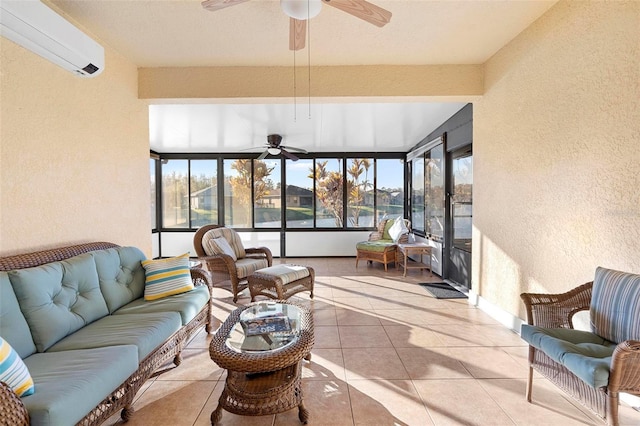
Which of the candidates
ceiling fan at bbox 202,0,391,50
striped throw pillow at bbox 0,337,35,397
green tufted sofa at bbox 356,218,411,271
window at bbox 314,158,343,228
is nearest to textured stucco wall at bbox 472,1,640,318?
ceiling fan at bbox 202,0,391,50

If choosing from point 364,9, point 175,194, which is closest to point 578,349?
point 364,9

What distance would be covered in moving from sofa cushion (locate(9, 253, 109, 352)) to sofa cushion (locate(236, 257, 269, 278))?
1.83 metres

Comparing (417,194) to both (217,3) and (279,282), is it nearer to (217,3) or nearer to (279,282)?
(279,282)

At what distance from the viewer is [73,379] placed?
1392 millimetres

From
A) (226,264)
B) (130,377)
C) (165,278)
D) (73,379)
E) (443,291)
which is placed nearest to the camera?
(73,379)

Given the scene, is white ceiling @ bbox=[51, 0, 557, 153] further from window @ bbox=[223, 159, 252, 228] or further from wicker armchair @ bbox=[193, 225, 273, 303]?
window @ bbox=[223, 159, 252, 228]

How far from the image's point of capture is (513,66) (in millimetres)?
2846

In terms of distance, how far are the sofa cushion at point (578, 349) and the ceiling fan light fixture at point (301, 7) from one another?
237 centimetres

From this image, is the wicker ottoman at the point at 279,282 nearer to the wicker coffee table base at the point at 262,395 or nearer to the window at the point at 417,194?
the wicker coffee table base at the point at 262,395

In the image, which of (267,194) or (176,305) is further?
(267,194)

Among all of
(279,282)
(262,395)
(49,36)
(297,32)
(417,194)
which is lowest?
(262,395)

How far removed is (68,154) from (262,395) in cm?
241

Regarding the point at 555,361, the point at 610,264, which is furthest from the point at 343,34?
the point at 555,361

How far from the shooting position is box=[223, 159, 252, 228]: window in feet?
23.7
